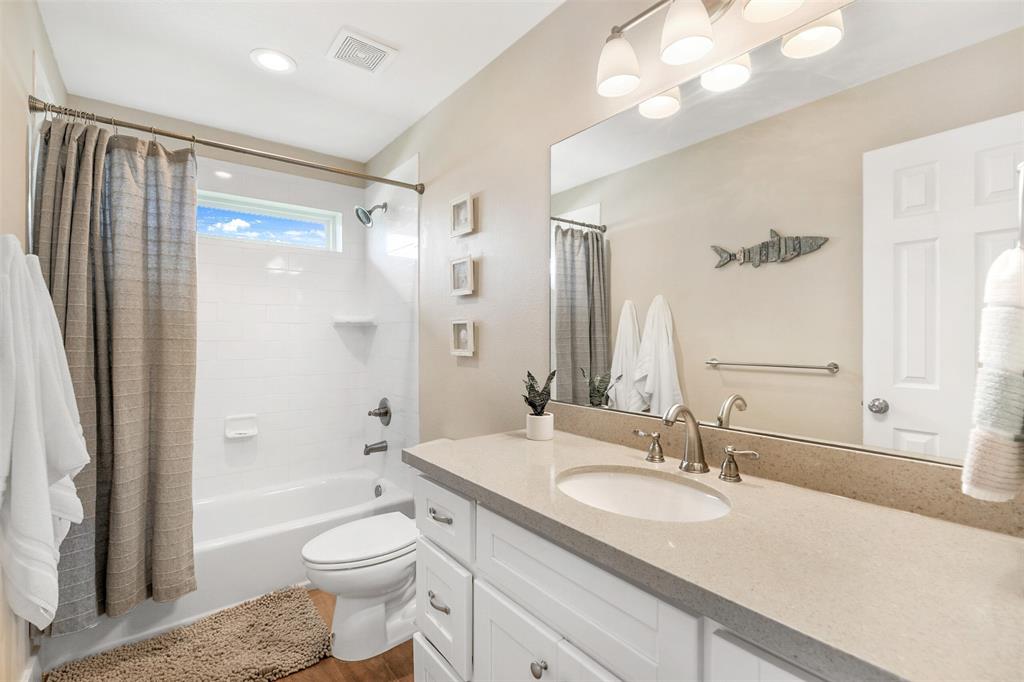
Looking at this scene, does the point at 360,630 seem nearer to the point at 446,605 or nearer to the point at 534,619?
the point at 446,605

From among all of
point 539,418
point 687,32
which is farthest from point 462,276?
point 687,32

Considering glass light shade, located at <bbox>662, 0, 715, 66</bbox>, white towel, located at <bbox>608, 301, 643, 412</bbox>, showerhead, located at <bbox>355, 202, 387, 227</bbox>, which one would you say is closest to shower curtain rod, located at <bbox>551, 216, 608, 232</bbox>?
white towel, located at <bbox>608, 301, 643, 412</bbox>

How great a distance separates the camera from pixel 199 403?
109 inches

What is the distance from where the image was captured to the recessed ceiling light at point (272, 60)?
80.3 inches

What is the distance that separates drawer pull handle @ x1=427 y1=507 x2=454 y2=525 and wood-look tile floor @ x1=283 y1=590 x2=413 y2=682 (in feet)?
3.08

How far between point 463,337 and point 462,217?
58 centimetres

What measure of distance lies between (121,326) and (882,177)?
8.30ft


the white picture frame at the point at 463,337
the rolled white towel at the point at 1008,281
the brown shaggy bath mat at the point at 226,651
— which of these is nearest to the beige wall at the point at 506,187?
the white picture frame at the point at 463,337

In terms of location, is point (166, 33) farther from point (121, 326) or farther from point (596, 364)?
point (596, 364)

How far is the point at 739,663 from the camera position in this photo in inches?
25.2

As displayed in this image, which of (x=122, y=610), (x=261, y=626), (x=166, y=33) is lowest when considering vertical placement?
(x=261, y=626)

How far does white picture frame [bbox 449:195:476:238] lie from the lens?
218 centimetres

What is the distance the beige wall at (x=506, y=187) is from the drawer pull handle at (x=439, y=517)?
0.66m

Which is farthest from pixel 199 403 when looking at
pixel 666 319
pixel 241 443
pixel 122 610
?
pixel 666 319
